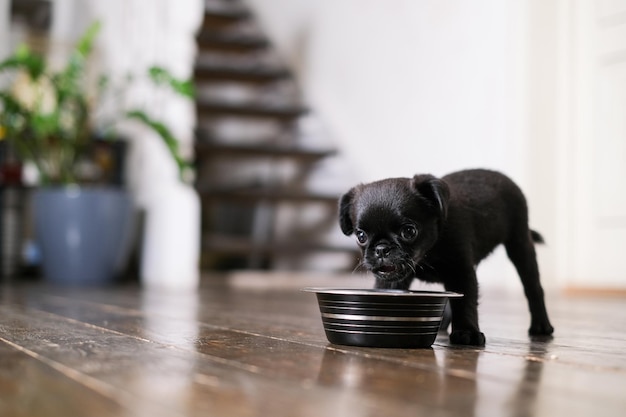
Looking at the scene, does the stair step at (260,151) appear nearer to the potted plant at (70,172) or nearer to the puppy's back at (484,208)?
the potted plant at (70,172)

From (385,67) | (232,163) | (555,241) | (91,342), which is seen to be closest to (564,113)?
(555,241)

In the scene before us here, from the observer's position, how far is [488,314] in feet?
7.51

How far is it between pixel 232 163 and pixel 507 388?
13.6 feet

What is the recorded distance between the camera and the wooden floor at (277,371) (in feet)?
2.60

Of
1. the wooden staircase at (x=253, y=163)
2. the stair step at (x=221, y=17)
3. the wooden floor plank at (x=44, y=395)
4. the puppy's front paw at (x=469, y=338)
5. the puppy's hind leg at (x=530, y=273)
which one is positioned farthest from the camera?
the stair step at (x=221, y=17)

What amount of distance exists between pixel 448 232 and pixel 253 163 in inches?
146

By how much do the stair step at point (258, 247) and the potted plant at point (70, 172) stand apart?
1.54 ft

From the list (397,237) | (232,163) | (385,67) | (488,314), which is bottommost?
(488,314)

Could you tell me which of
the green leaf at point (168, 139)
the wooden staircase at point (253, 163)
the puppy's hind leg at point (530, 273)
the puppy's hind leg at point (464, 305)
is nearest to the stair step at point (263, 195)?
the wooden staircase at point (253, 163)

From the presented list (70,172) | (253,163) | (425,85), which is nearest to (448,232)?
(425,85)

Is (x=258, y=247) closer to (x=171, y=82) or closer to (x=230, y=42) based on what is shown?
(x=171, y=82)

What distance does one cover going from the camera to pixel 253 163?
5.07 m

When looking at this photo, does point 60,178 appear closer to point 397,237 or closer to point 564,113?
point 564,113

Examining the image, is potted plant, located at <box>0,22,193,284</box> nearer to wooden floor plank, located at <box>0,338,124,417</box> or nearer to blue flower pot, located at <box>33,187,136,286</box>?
blue flower pot, located at <box>33,187,136,286</box>
